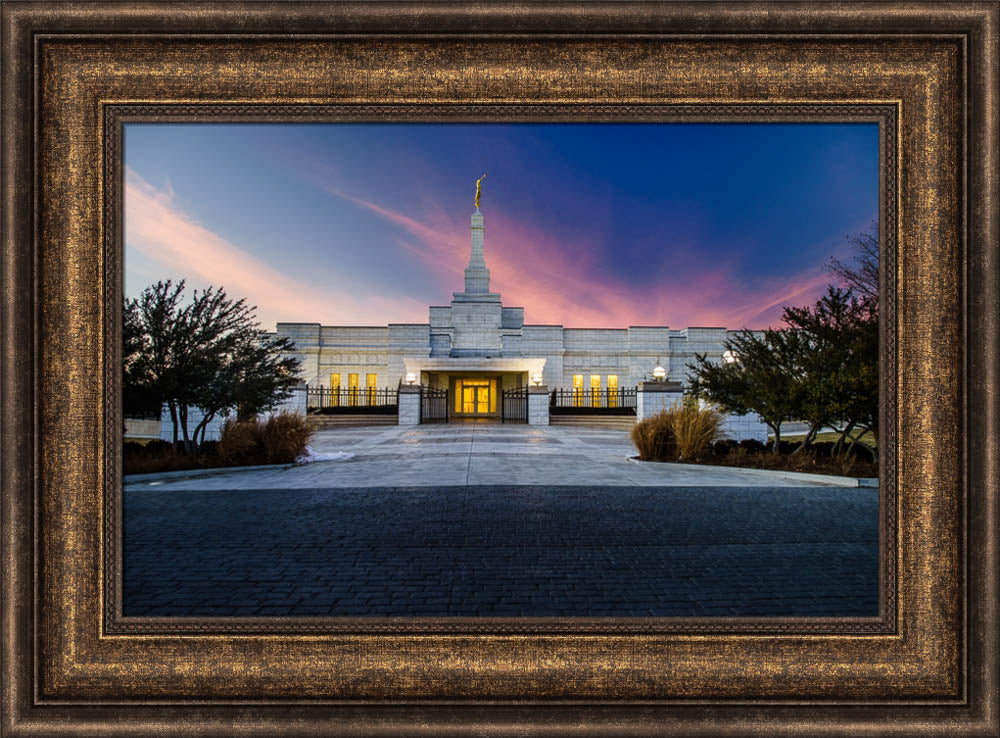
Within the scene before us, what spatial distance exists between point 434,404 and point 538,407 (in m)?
8.58

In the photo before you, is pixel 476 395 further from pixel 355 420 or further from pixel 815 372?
pixel 815 372

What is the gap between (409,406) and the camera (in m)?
26.6

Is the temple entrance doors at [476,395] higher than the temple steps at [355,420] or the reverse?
higher

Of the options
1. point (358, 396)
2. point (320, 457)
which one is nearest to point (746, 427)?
point (320, 457)

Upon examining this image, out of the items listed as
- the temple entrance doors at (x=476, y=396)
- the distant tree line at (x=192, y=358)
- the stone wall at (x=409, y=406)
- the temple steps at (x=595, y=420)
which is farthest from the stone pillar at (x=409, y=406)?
the distant tree line at (x=192, y=358)

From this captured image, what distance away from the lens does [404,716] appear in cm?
203

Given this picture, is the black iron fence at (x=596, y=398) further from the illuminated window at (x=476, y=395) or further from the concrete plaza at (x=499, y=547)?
the concrete plaza at (x=499, y=547)

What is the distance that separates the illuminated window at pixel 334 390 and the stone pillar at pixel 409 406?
1171cm

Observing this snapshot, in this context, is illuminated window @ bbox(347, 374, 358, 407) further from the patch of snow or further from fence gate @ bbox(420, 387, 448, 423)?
the patch of snow

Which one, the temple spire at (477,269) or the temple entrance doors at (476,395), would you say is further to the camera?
the temple spire at (477,269)

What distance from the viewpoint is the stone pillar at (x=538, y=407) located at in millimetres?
27672

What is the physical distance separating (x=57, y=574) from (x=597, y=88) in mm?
3305

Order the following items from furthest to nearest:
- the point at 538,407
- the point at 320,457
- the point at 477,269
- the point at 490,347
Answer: the point at 477,269 < the point at 490,347 < the point at 538,407 < the point at 320,457

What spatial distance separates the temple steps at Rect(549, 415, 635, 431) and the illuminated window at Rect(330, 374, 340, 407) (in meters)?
16.8
